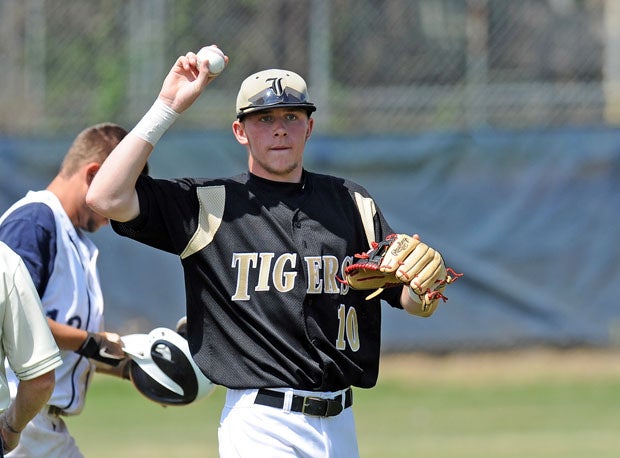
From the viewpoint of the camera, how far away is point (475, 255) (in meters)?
→ 11.1

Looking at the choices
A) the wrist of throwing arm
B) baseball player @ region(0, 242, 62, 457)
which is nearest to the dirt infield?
the wrist of throwing arm

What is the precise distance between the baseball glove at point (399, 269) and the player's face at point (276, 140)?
0.46 metres

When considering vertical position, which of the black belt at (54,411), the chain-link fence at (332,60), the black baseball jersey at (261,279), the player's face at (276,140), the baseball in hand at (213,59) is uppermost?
the chain-link fence at (332,60)

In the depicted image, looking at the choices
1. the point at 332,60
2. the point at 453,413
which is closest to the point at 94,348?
the point at 453,413

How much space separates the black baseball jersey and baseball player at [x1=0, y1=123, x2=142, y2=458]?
70 centimetres

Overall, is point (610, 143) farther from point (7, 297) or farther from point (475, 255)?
point (7, 297)

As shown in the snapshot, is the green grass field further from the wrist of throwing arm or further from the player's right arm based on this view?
the player's right arm

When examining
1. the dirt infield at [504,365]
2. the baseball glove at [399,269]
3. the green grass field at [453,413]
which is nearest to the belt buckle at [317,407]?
the baseball glove at [399,269]

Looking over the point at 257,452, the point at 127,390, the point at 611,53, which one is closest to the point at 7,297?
the point at 257,452

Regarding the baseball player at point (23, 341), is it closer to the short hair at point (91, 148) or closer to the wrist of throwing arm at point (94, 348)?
the wrist of throwing arm at point (94, 348)

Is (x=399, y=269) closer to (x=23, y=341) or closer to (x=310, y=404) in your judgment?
(x=310, y=404)

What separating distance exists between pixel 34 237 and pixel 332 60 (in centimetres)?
752

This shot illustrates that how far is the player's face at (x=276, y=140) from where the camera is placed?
4363 mm

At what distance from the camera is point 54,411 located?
200 inches
